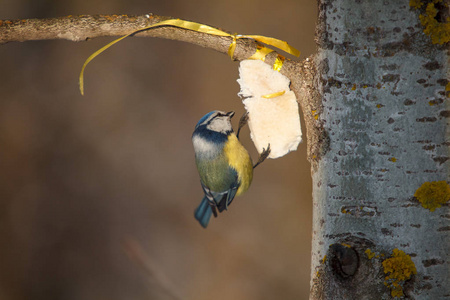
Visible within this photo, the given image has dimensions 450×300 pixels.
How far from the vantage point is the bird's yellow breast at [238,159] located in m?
0.53

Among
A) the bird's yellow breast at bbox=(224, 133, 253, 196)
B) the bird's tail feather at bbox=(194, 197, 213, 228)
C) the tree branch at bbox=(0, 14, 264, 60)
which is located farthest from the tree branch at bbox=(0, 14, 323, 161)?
the bird's tail feather at bbox=(194, 197, 213, 228)

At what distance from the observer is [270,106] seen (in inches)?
19.3

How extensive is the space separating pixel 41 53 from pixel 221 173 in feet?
1.98

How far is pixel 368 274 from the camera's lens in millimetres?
366

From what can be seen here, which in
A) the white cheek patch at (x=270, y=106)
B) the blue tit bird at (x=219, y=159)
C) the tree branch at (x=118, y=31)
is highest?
the tree branch at (x=118, y=31)

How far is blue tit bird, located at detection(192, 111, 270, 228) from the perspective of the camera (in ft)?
1.72

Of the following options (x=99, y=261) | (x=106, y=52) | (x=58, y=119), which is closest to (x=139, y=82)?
(x=106, y=52)

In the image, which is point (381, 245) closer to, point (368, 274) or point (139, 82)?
point (368, 274)

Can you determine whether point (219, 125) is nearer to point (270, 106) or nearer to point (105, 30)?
point (270, 106)

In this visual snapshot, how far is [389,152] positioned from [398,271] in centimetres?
11

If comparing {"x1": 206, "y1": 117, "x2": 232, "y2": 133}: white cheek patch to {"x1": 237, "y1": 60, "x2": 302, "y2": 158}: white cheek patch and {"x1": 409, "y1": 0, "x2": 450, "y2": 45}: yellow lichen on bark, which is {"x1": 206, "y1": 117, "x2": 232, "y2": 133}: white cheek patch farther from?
{"x1": 409, "y1": 0, "x2": 450, "y2": 45}: yellow lichen on bark

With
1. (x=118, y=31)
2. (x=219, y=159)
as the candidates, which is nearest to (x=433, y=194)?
(x=219, y=159)

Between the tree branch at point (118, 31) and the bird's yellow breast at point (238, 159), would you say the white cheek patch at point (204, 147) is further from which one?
the tree branch at point (118, 31)

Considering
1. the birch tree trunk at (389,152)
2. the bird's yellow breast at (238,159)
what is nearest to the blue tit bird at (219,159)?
the bird's yellow breast at (238,159)
